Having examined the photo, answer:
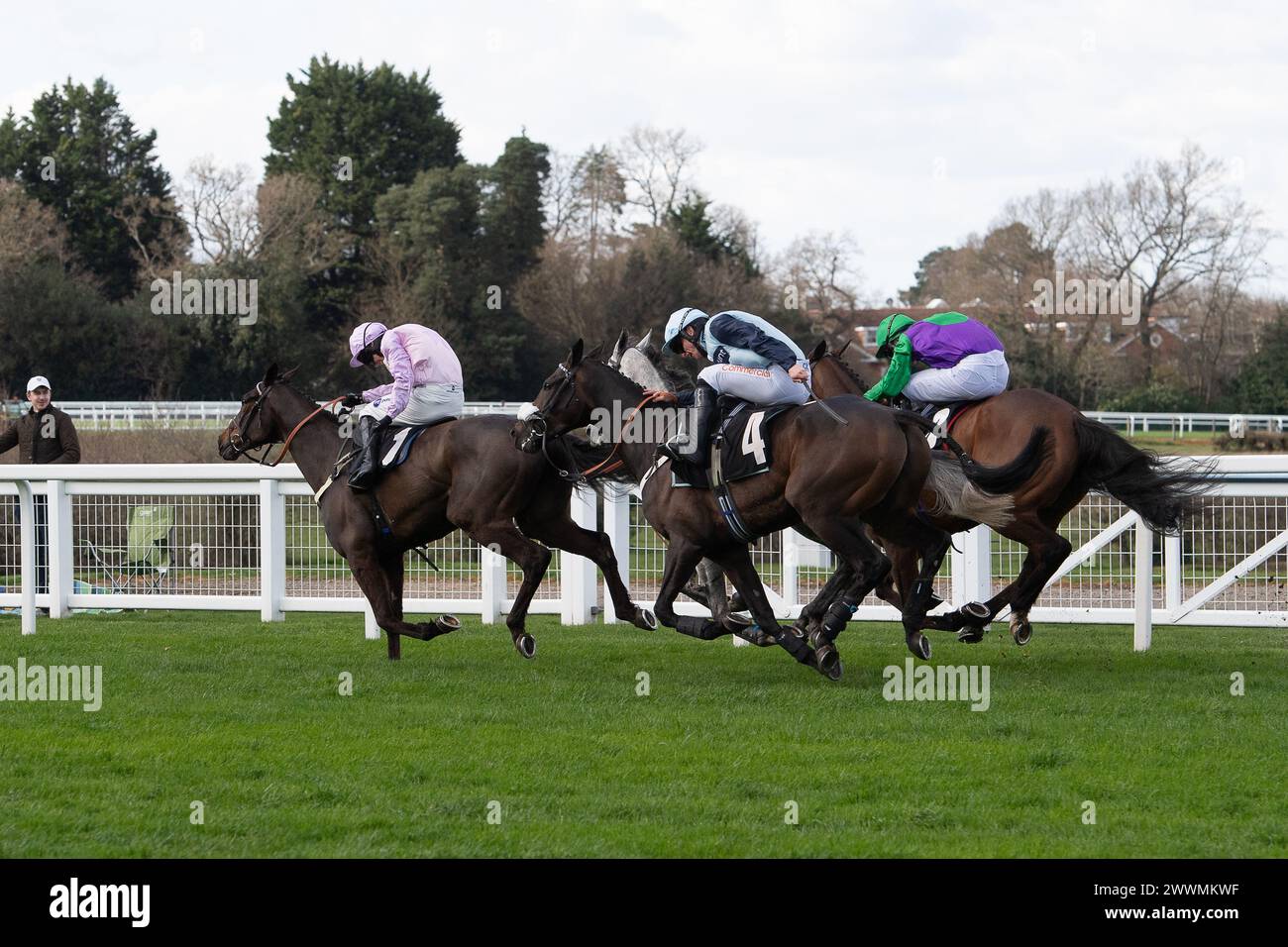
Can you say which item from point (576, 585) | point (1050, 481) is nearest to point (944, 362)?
point (1050, 481)

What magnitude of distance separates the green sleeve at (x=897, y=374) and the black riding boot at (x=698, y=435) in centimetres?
130

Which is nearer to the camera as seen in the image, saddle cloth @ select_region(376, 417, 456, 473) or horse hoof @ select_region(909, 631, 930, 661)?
horse hoof @ select_region(909, 631, 930, 661)

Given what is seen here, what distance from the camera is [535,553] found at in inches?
333

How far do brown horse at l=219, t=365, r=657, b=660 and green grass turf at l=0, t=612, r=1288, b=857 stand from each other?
351mm

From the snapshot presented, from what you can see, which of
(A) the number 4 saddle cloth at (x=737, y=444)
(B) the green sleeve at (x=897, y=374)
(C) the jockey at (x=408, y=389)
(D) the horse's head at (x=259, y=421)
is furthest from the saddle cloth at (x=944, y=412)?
(D) the horse's head at (x=259, y=421)

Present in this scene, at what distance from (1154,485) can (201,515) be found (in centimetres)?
672

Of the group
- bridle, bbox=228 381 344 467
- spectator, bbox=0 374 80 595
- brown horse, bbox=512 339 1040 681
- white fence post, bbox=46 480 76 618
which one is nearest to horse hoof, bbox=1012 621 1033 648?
brown horse, bbox=512 339 1040 681

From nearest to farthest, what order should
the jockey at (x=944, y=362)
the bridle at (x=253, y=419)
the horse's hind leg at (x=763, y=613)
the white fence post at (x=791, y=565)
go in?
A: the horse's hind leg at (x=763, y=613), the jockey at (x=944, y=362), the bridle at (x=253, y=419), the white fence post at (x=791, y=565)

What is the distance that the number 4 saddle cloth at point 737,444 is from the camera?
7586 mm

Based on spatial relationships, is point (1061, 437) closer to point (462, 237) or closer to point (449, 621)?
point (449, 621)

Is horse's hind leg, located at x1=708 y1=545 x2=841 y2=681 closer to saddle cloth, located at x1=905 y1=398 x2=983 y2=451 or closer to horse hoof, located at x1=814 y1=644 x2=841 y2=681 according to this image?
horse hoof, located at x1=814 y1=644 x2=841 y2=681

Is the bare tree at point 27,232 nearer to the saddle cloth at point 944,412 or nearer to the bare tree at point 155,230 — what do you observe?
the bare tree at point 155,230

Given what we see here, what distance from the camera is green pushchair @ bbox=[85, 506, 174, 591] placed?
458 inches

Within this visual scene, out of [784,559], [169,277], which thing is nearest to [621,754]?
[784,559]
